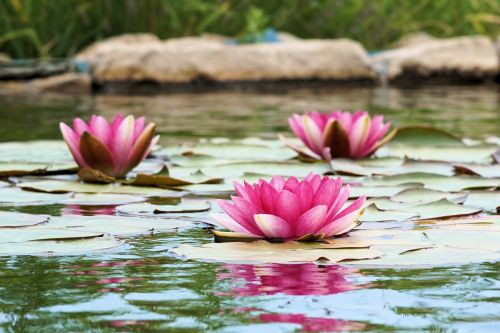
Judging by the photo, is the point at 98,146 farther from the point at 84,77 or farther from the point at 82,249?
the point at 84,77

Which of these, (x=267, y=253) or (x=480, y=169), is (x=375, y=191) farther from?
(x=267, y=253)

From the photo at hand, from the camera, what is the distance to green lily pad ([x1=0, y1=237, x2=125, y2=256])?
6.18 feet

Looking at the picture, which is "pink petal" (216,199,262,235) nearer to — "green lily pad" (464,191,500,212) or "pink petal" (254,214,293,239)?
"pink petal" (254,214,293,239)

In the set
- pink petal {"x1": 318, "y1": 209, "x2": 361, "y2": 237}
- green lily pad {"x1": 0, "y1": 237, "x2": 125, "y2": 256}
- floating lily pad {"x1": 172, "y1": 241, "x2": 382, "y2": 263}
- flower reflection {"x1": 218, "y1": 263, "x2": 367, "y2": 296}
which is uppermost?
pink petal {"x1": 318, "y1": 209, "x2": 361, "y2": 237}

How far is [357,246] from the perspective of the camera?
75.1 inches

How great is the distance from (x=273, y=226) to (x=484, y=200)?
758 mm

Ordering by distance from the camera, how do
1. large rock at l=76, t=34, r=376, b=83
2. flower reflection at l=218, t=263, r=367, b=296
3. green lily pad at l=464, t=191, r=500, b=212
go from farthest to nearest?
1. large rock at l=76, t=34, r=376, b=83
2. green lily pad at l=464, t=191, r=500, b=212
3. flower reflection at l=218, t=263, r=367, b=296

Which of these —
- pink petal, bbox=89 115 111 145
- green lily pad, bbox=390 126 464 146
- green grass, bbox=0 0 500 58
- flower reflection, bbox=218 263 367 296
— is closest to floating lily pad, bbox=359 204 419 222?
flower reflection, bbox=218 263 367 296

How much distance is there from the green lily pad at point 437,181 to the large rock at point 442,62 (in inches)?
254

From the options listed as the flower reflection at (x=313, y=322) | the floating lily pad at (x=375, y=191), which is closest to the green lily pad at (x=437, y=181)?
the floating lily pad at (x=375, y=191)

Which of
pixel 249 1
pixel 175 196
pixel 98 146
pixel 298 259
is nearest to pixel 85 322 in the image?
pixel 298 259

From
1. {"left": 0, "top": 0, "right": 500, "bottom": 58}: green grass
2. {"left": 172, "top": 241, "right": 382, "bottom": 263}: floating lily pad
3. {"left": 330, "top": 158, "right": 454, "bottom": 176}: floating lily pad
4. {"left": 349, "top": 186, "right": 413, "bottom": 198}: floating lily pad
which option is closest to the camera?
{"left": 172, "top": 241, "right": 382, "bottom": 263}: floating lily pad

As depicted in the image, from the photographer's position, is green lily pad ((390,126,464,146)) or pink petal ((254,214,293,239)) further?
green lily pad ((390,126,464,146))

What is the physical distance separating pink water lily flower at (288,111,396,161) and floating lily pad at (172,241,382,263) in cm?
127
